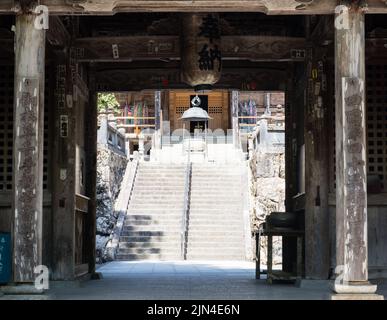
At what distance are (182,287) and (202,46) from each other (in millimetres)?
3922

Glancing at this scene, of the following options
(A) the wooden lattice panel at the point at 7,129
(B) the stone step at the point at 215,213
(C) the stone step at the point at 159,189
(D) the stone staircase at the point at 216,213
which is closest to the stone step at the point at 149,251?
(D) the stone staircase at the point at 216,213

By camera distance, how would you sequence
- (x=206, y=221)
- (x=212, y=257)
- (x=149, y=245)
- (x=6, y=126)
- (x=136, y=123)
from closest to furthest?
(x=6, y=126) < (x=212, y=257) < (x=149, y=245) < (x=206, y=221) < (x=136, y=123)

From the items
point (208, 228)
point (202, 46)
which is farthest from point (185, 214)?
point (202, 46)

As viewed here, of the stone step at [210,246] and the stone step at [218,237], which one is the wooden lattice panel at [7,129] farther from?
the stone step at [218,237]

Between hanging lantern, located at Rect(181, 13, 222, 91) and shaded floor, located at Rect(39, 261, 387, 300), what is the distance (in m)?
3.45

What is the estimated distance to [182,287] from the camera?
12.3m

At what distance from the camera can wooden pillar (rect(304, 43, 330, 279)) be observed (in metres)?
12.5

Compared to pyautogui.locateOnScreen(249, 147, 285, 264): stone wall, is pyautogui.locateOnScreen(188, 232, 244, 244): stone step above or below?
below

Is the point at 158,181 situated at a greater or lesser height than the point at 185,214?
greater

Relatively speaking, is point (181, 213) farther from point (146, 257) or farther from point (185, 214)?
point (146, 257)

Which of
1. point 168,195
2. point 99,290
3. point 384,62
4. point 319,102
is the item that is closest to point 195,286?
point 99,290

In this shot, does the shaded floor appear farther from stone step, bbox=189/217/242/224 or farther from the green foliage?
the green foliage

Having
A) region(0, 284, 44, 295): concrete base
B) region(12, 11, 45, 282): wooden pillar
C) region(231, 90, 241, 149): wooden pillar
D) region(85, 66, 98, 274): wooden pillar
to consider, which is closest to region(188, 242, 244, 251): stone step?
region(85, 66, 98, 274): wooden pillar

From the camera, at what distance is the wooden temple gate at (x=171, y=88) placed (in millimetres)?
9398
